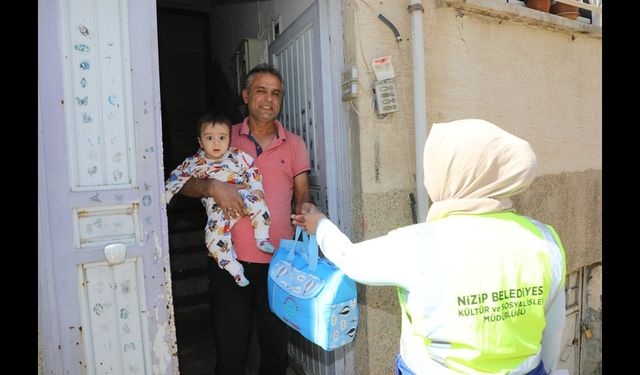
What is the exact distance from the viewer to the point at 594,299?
4371 mm

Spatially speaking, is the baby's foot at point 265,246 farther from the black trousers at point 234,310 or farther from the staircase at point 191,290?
the staircase at point 191,290

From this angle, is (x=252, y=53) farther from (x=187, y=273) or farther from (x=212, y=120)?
(x=187, y=273)

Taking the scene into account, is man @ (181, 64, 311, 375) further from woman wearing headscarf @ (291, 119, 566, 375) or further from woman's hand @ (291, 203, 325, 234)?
woman wearing headscarf @ (291, 119, 566, 375)

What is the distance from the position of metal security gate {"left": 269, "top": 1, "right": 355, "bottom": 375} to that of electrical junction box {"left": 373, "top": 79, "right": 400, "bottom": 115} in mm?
325

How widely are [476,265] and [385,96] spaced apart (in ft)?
4.71

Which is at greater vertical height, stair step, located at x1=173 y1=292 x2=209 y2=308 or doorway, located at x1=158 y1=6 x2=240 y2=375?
doorway, located at x1=158 y1=6 x2=240 y2=375

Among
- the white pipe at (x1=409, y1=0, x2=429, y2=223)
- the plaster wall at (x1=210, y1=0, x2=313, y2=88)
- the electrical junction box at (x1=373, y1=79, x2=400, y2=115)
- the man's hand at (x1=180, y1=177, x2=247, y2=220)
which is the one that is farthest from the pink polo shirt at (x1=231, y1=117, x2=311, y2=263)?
the plaster wall at (x1=210, y1=0, x2=313, y2=88)

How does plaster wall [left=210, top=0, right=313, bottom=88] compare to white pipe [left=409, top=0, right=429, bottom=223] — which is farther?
plaster wall [left=210, top=0, right=313, bottom=88]

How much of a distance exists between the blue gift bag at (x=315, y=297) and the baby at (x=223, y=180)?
279 millimetres

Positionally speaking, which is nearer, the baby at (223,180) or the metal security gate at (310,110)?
the baby at (223,180)

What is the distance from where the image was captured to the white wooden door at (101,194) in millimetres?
1753

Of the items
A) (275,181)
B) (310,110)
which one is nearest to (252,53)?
(310,110)

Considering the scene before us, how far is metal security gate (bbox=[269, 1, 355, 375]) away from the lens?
254cm

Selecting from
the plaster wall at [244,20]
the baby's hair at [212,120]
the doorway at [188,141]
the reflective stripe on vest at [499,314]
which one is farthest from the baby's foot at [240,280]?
the plaster wall at [244,20]
